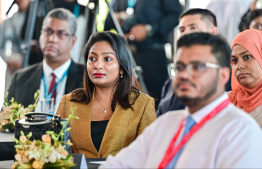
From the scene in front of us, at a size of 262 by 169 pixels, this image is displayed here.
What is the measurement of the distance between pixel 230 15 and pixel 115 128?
2845mm

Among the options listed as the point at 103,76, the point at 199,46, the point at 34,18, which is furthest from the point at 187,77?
the point at 34,18

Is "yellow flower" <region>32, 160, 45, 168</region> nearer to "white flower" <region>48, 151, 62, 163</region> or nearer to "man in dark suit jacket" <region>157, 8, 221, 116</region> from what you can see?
"white flower" <region>48, 151, 62, 163</region>

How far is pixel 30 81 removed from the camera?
5199 mm

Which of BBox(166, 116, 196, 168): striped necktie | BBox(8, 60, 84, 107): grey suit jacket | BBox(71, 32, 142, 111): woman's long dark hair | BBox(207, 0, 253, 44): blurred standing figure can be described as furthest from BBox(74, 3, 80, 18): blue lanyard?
BBox(166, 116, 196, 168): striped necktie

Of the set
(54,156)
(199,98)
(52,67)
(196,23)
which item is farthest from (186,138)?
(52,67)

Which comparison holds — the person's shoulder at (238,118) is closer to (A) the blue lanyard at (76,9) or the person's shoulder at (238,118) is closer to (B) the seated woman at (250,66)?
(B) the seated woman at (250,66)

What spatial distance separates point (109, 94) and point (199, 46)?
1458 millimetres

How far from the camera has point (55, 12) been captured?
526 centimetres

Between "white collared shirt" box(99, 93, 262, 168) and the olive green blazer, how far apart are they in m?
1.08

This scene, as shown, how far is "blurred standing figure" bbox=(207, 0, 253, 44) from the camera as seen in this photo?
5176 millimetres

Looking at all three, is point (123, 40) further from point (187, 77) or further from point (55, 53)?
point (55, 53)

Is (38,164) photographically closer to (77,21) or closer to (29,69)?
(29,69)

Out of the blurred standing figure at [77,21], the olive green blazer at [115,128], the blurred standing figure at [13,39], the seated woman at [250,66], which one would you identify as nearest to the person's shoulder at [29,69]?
the blurred standing figure at [13,39]

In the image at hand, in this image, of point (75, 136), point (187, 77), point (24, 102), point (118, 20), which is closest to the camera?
point (187, 77)
